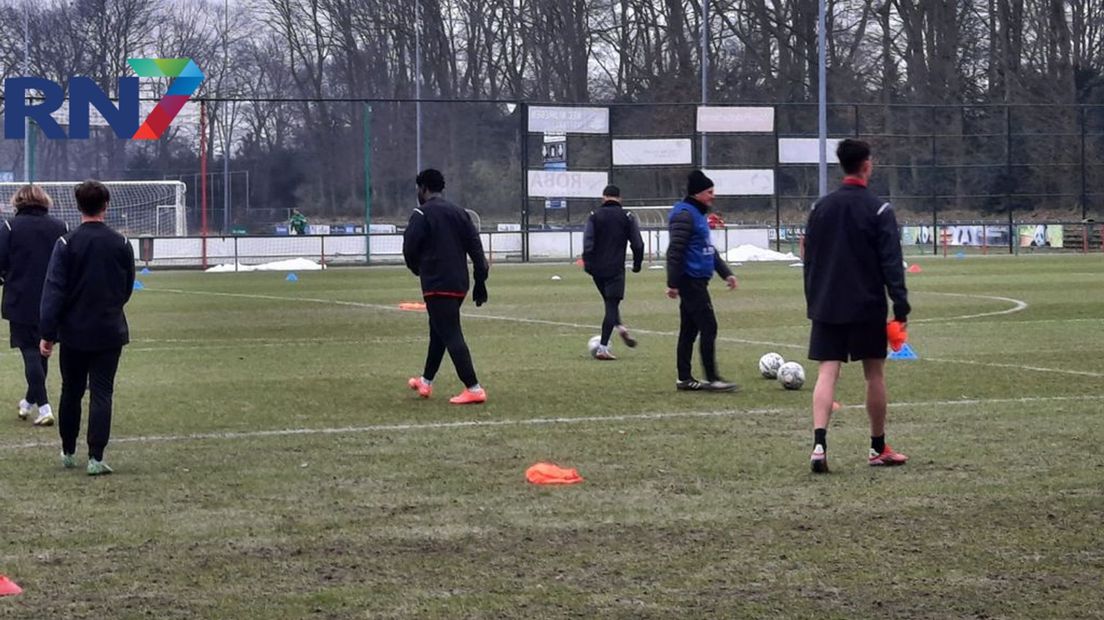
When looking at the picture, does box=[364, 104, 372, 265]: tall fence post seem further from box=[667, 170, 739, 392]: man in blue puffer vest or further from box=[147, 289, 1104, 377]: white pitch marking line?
box=[667, 170, 739, 392]: man in blue puffer vest

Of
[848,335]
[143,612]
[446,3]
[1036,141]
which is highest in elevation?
[446,3]

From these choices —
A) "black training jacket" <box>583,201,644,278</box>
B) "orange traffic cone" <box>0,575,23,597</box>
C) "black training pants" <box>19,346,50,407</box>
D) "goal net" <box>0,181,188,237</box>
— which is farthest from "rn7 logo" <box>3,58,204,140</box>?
"orange traffic cone" <box>0,575,23,597</box>

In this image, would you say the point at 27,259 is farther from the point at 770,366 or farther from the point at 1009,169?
the point at 1009,169

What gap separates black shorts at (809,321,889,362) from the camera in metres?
9.17

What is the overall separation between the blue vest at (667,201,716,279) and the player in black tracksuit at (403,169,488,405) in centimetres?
179

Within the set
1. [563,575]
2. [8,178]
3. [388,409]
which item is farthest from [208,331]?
[8,178]

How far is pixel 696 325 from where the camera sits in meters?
13.6

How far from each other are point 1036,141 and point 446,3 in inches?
1281

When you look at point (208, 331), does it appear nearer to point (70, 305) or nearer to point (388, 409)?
point (388, 409)

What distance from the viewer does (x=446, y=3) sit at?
7606 cm

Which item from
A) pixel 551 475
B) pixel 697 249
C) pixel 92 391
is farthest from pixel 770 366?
pixel 92 391

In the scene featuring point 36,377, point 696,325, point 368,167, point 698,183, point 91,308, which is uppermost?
point 368,167

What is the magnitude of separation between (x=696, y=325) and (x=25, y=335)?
539 cm

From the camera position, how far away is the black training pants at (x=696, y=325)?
530 inches
